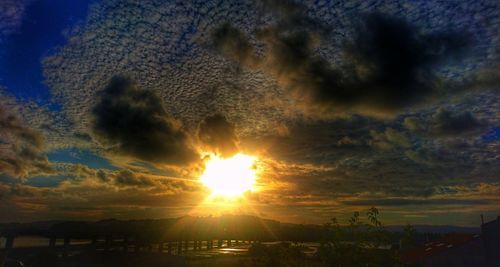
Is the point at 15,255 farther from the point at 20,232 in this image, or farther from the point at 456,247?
the point at 456,247

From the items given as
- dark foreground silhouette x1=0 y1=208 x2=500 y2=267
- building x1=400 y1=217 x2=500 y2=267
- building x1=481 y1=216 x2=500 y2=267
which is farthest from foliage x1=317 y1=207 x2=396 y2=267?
building x1=481 y1=216 x2=500 y2=267

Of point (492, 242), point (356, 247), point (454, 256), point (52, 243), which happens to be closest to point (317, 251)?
point (356, 247)

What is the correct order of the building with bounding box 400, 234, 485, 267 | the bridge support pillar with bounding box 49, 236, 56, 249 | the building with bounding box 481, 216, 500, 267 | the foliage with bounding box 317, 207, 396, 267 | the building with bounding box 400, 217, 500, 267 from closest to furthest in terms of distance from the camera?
1. the foliage with bounding box 317, 207, 396, 267
2. the bridge support pillar with bounding box 49, 236, 56, 249
3. the building with bounding box 400, 234, 485, 267
4. the building with bounding box 400, 217, 500, 267
5. the building with bounding box 481, 216, 500, 267

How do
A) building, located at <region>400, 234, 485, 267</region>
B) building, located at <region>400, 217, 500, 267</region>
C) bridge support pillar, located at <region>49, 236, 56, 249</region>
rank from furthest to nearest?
building, located at <region>400, 217, 500, 267</region>, building, located at <region>400, 234, 485, 267</region>, bridge support pillar, located at <region>49, 236, 56, 249</region>

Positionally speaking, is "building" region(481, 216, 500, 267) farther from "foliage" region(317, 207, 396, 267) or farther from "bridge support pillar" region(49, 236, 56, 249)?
"bridge support pillar" region(49, 236, 56, 249)

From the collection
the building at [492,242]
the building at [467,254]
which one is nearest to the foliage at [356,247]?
the building at [467,254]

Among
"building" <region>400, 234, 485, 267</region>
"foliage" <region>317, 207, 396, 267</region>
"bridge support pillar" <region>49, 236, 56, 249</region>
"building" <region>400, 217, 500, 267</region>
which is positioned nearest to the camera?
"foliage" <region>317, 207, 396, 267</region>

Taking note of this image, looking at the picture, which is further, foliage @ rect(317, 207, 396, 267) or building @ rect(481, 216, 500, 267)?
building @ rect(481, 216, 500, 267)

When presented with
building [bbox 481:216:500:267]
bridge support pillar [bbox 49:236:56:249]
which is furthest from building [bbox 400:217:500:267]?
bridge support pillar [bbox 49:236:56:249]

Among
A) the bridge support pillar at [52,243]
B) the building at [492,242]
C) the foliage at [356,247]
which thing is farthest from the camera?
the building at [492,242]

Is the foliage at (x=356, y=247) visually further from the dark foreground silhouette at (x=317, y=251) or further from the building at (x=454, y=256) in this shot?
the building at (x=454, y=256)

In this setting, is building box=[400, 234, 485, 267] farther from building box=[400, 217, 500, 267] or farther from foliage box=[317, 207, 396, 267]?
foliage box=[317, 207, 396, 267]

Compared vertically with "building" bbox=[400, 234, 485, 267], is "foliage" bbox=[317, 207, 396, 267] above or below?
above

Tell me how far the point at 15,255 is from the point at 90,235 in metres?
13.1
